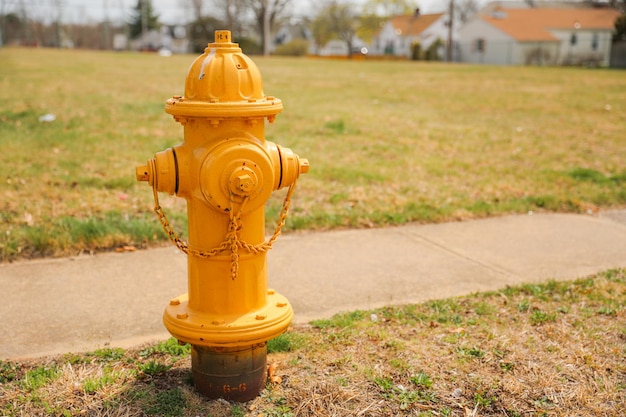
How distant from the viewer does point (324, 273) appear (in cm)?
395

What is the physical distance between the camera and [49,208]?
4789 mm

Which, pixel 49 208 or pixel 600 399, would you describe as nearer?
pixel 600 399

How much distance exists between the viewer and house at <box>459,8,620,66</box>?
164ft

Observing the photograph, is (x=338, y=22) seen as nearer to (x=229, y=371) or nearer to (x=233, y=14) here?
(x=233, y=14)

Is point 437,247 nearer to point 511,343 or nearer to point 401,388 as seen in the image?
point 511,343

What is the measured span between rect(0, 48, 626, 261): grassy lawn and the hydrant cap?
2.26 m

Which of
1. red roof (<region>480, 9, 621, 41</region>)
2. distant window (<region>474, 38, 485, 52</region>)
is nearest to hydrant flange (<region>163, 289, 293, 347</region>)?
red roof (<region>480, 9, 621, 41</region>)

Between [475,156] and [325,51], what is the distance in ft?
209

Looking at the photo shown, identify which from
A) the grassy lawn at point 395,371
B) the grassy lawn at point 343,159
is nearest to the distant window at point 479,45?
the grassy lawn at point 343,159

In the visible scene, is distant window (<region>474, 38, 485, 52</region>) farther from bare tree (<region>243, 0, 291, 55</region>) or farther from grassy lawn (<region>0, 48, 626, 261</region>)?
grassy lawn (<region>0, 48, 626, 261</region>)

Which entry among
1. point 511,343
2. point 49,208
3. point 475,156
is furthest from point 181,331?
point 475,156

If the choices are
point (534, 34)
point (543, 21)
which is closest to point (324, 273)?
point (534, 34)

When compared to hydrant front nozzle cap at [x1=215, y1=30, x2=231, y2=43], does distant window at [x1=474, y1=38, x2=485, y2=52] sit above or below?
above

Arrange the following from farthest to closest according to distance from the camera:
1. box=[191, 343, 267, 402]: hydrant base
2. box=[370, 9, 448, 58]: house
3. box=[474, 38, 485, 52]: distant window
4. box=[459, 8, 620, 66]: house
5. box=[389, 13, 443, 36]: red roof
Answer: box=[370, 9, 448, 58]: house, box=[389, 13, 443, 36]: red roof, box=[474, 38, 485, 52]: distant window, box=[459, 8, 620, 66]: house, box=[191, 343, 267, 402]: hydrant base
